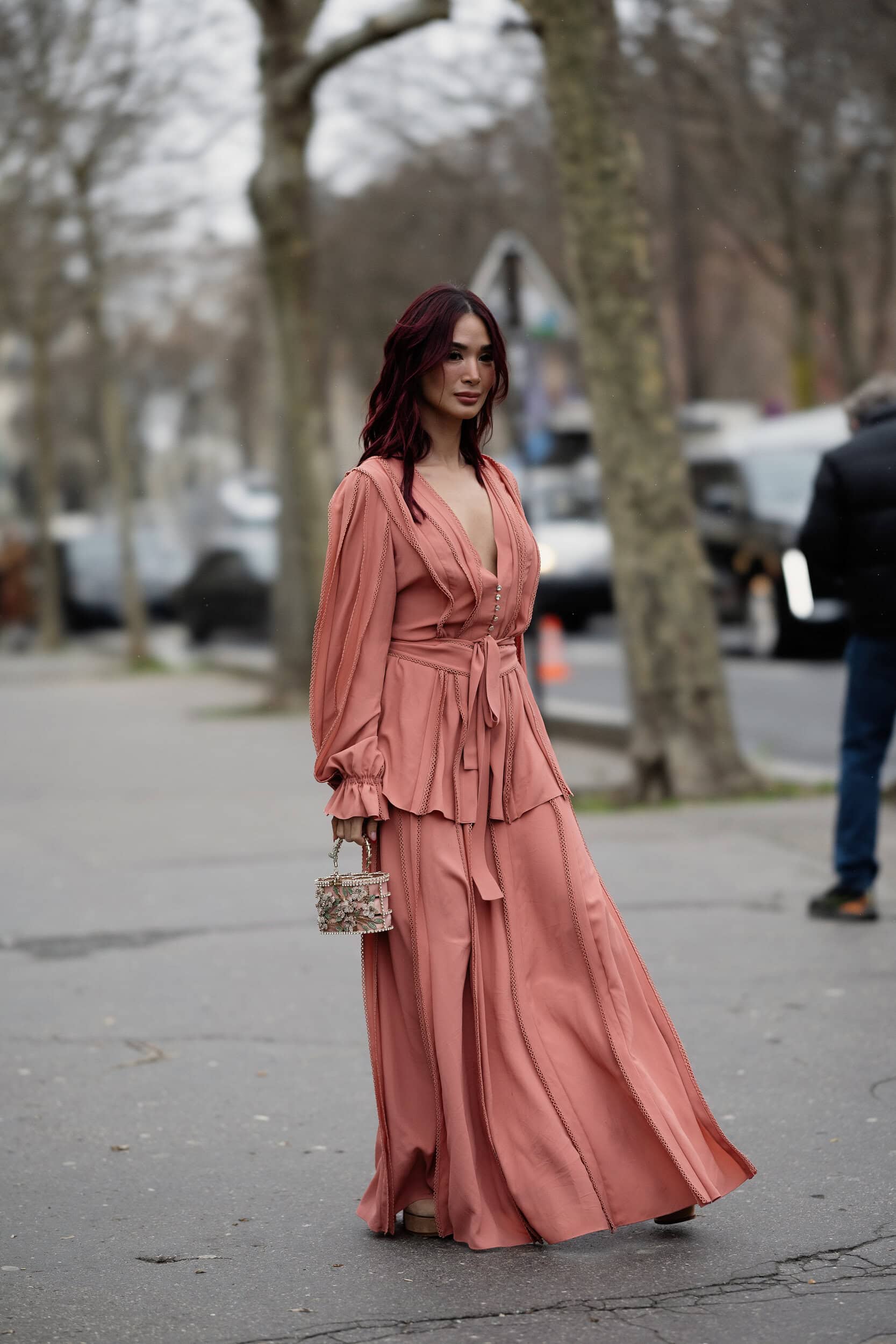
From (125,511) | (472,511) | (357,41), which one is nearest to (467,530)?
(472,511)

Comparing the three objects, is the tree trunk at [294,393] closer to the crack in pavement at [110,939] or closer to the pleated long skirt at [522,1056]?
the crack in pavement at [110,939]

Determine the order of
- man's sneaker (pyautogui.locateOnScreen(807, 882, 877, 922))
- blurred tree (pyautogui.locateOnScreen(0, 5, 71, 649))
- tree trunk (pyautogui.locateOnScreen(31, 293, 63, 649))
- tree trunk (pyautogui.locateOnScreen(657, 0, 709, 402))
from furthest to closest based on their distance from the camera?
tree trunk (pyautogui.locateOnScreen(31, 293, 63, 649)) → blurred tree (pyautogui.locateOnScreen(0, 5, 71, 649)) → tree trunk (pyautogui.locateOnScreen(657, 0, 709, 402)) → man's sneaker (pyautogui.locateOnScreen(807, 882, 877, 922))

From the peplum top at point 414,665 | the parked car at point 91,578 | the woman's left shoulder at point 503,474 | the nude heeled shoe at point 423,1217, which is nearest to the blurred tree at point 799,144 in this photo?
the woman's left shoulder at point 503,474

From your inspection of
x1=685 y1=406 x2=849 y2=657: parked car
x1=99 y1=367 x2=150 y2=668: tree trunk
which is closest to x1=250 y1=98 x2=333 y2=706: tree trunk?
x1=685 y1=406 x2=849 y2=657: parked car

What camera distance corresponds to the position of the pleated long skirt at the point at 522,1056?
404 centimetres

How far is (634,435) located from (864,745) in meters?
3.76

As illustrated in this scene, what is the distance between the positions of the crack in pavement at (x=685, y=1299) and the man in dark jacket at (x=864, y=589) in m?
3.29

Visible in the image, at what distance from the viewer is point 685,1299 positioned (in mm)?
3824

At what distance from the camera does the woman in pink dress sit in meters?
4.05

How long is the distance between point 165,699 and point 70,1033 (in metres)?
15.1

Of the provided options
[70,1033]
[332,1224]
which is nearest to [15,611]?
[70,1033]

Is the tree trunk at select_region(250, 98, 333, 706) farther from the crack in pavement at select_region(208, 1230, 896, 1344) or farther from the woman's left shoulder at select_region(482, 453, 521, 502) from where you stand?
the crack in pavement at select_region(208, 1230, 896, 1344)

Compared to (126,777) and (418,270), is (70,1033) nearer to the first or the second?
(126,777)

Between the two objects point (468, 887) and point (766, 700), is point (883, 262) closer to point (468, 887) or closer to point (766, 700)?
point (766, 700)
